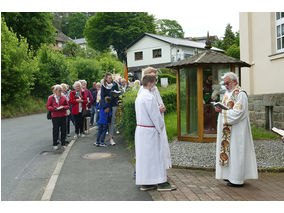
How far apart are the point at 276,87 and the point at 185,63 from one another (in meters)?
4.10

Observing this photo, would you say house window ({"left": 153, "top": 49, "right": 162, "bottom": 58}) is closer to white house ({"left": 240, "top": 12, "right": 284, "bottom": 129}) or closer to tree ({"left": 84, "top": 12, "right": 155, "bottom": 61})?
tree ({"left": 84, "top": 12, "right": 155, "bottom": 61})

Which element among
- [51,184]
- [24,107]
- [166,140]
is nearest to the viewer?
[166,140]

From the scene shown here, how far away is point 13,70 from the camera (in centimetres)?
2266

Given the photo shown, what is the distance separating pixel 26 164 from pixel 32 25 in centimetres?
2864

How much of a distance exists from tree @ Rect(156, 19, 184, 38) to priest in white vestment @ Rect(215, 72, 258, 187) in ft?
180

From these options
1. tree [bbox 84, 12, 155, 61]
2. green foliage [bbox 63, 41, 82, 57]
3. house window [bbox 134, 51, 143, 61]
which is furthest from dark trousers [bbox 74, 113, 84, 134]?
tree [bbox 84, 12, 155, 61]

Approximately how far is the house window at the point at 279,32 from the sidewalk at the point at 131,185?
21.5 feet

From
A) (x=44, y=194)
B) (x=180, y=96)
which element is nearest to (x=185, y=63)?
(x=180, y=96)

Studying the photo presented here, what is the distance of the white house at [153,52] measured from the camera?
45.2m

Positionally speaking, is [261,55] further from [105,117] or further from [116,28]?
[116,28]

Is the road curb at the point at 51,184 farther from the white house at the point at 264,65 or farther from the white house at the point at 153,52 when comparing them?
the white house at the point at 153,52

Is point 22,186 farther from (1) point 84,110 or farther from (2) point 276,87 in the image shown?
(2) point 276,87

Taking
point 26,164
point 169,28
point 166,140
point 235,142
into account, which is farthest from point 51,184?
point 169,28

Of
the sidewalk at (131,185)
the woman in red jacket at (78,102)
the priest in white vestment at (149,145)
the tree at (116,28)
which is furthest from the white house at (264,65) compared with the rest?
the tree at (116,28)
